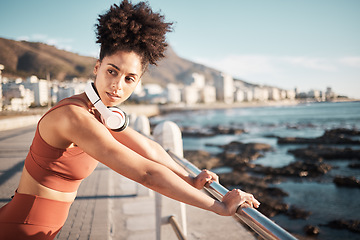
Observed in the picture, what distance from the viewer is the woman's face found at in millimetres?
1198

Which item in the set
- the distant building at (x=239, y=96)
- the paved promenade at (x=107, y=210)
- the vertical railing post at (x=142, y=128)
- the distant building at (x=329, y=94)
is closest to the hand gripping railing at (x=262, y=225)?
the paved promenade at (x=107, y=210)

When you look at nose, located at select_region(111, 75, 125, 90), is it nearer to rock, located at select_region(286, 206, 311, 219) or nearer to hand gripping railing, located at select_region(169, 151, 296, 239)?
hand gripping railing, located at select_region(169, 151, 296, 239)

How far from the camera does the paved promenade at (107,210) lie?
2629 millimetres

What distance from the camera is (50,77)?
3.20 m

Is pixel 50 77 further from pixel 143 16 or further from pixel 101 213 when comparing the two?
pixel 143 16

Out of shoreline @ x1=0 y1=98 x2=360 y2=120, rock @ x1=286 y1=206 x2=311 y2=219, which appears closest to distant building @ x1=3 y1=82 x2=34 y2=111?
rock @ x1=286 y1=206 x2=311 y2=219

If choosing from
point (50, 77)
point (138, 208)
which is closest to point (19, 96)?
point (50, 77)

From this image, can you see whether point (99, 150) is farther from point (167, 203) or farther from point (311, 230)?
point (311, 230)

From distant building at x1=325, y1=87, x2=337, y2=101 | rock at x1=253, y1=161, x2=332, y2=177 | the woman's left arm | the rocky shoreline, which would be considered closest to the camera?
the woman's left arm

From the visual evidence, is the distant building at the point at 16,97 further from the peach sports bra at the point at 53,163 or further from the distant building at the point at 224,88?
the distant building at the point at 224,88

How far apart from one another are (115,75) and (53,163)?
1.51ft

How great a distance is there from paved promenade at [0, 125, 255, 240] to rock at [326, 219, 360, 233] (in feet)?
16.0

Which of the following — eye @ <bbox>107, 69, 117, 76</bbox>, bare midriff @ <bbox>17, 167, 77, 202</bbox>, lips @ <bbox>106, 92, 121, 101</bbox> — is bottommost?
bare midriff @ <bbox>17, 167, 77, 202</bbox>

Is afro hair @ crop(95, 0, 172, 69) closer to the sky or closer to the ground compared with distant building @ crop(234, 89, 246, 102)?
closer to the ground
